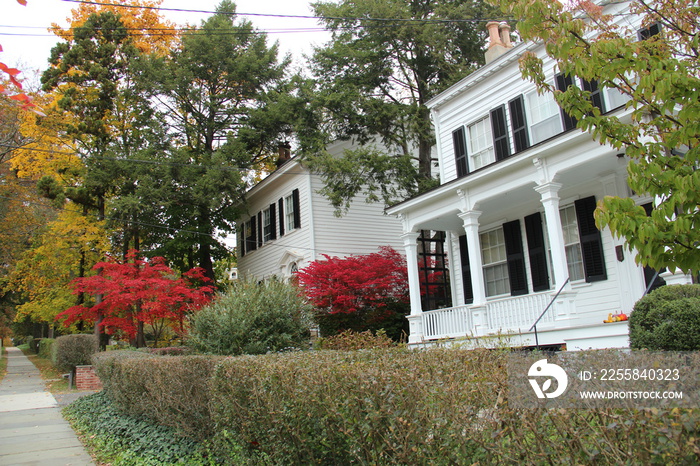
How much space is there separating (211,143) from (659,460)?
2636 centimetres

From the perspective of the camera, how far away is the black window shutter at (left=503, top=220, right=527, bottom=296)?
14.2 meters

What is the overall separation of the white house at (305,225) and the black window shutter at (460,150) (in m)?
5.83

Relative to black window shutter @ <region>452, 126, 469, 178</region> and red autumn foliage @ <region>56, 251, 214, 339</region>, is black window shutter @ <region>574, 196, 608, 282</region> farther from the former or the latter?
red autumn foliage @ <region>56, 251, 214, 339</region>


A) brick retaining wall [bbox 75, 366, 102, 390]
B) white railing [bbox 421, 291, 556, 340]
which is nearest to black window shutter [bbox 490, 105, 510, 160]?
white railing [bbox 421, 291, 556, 340]

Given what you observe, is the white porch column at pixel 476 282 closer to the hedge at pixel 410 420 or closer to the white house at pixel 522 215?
the white house at pixel 522 215

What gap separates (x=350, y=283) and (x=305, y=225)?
4.50m

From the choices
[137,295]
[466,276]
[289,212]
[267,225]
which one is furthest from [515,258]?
[267,225]

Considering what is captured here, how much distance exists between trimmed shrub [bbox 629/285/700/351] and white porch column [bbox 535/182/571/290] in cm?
310

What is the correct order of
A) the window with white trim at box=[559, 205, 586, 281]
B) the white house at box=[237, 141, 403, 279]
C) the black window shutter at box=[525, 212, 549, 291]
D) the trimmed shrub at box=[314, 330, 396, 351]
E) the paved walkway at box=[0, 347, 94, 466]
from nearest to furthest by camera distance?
the paved walkway at box=[0, 347, 94, 466] < the trimmed shrub at box=[314, 330, 396, 351] < the window with white trim at box=[559, 205, 586, 281] < the black window shutter at box=[525, 212, 549, 291] < the white house at box=[237, 141, 403, 279]

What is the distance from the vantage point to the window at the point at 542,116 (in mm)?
13078

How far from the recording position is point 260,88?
26.9 m

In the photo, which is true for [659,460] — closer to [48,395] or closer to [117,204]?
[48,395]

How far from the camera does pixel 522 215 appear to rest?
47.2 ft

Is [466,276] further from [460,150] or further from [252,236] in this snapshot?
[252,236]
